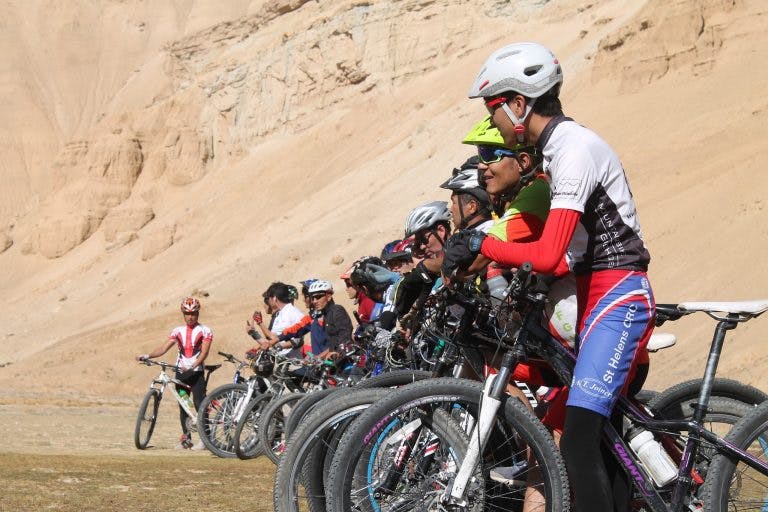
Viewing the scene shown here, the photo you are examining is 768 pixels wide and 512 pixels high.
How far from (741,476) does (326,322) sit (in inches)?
285

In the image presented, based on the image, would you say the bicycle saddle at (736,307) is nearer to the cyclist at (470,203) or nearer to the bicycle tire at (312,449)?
the bicycle tire at (312,449)

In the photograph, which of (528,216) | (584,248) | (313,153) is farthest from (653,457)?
(313,153)

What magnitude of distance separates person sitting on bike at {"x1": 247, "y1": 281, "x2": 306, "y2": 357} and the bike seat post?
8039 millimetres

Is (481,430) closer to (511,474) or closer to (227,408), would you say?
(511,474)

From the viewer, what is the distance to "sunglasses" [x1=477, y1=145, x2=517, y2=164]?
557 cm

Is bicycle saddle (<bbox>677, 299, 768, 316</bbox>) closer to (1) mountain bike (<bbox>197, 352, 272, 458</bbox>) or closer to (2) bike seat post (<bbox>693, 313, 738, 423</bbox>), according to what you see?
(2) bike seat post (<bbox>693, 313, 738, 423</bbox>)

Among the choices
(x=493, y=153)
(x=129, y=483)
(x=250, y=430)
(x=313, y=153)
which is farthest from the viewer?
(x=313, y=153)

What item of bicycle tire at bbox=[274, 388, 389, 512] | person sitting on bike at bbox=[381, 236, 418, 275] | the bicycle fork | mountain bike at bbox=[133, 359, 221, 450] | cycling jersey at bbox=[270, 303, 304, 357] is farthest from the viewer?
mountain bike at bbox=[133, 359, 221, 450]

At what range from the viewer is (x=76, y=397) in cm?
2567

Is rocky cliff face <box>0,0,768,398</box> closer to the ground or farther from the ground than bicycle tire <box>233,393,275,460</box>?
farther from the ground

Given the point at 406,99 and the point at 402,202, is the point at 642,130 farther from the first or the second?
the point at 406,99

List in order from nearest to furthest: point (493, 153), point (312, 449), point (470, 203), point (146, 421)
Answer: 1. point (312, 449)
2. point (493, 153)
3. point (470, 203)
4. point (146, 421)

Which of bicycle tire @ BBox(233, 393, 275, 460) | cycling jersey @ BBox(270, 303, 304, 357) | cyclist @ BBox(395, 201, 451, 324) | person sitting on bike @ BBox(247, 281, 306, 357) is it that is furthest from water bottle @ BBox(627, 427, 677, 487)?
cycling jersey @ BBox(270, 303, 304, 357)

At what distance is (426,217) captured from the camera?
7141 mm
